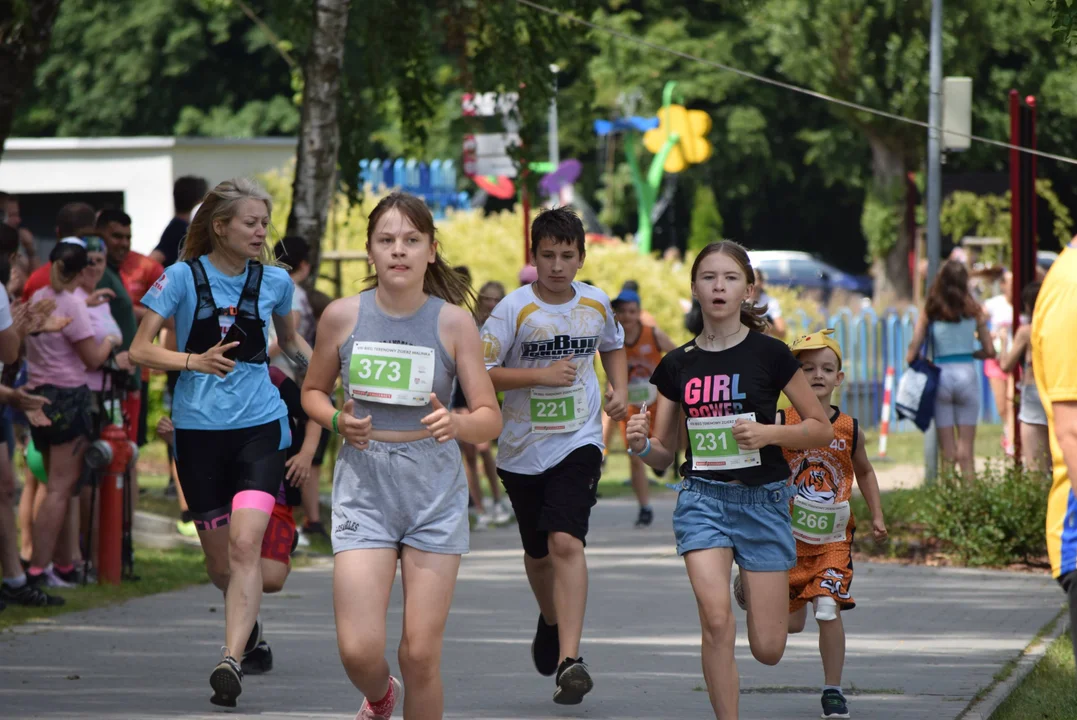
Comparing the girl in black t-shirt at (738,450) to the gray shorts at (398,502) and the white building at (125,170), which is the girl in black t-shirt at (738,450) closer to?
the gray shorts at (398,502)

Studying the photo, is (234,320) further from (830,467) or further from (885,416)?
(885,416)

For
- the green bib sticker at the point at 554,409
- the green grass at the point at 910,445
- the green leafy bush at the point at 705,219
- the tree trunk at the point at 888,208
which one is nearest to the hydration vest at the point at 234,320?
the green bib sticker at the point at 554,409

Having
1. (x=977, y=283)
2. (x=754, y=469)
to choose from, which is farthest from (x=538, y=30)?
(x=977, y=283)

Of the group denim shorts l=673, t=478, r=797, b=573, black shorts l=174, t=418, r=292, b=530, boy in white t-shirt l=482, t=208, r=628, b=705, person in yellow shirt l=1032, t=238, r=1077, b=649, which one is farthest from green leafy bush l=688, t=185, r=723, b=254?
person in yellow shirt l=1032, t=238, r=1077, b=649

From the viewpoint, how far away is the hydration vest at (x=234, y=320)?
22.4 feet

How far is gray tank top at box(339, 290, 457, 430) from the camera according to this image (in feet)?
17.3

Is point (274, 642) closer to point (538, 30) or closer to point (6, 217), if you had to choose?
point (6, 217)

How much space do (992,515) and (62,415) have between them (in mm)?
6046

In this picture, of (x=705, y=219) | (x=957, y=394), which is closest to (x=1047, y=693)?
(x=957, y=394)

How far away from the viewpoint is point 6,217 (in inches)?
428

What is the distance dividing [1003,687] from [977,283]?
1861 cm

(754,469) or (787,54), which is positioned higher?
(787,54)

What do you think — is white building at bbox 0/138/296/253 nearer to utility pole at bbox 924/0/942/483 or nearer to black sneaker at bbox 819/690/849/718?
utility pole at bbox 924/0/942/483

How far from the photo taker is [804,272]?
5125 cm
